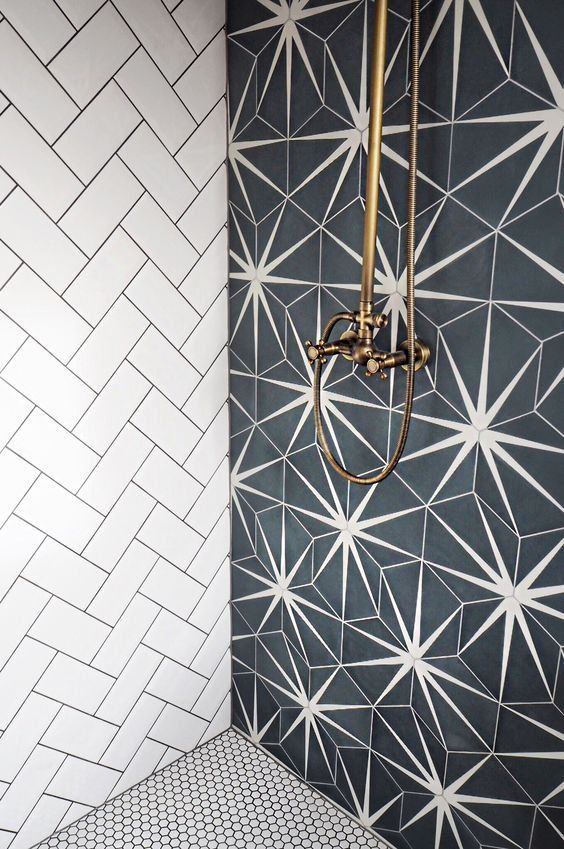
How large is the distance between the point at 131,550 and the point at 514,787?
3.19 ft

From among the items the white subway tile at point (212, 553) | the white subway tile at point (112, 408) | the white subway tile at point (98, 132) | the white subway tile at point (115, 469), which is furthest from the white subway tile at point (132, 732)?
the white subway tile at point (98, 132)

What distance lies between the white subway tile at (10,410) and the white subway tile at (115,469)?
21 cm

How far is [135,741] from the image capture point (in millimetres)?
1902

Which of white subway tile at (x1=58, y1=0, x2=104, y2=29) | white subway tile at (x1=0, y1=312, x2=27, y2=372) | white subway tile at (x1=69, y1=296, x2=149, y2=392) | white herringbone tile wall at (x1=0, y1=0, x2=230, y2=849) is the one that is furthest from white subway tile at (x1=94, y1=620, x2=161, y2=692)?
white subway tile at (x1=58, y1=0, x2=104, y2=29)

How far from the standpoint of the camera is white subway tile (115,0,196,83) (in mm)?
1548

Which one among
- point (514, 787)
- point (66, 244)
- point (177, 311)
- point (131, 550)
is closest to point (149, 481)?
point (131, 550)

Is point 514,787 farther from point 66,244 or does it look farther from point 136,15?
point 136,15

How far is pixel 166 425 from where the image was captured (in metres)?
1.79

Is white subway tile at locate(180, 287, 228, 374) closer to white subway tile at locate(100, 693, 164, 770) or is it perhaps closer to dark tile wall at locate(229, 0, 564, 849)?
dark tile wall at locate(229, 0, 564, 849)

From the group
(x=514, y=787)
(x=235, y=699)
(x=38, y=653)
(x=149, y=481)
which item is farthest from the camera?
(x=235, y=699)

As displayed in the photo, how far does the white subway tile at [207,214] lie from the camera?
174cm

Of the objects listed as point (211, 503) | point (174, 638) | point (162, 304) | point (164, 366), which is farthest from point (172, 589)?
point (162, 304)

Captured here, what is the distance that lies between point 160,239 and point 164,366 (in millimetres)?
293

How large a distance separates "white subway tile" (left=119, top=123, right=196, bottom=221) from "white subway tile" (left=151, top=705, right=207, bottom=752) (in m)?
1.28
